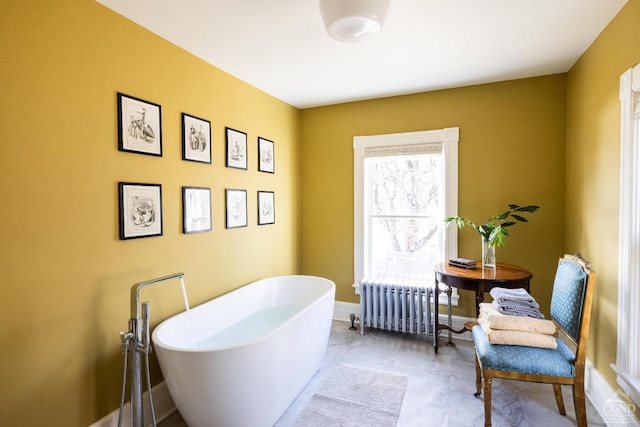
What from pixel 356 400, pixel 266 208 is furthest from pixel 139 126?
pixel 356 400

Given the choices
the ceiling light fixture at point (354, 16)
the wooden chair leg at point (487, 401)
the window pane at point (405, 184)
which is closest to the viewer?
the ceiling light fixture at point (354, 16)

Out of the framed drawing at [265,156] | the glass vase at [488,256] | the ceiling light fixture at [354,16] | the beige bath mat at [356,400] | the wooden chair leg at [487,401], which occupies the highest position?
the ceiling light fixture at [354,16]

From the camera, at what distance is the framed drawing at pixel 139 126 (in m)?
1.94

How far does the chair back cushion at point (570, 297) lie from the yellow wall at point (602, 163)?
319 millimetres

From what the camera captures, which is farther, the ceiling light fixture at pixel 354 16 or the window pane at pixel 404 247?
the window pane at pixel 404 247

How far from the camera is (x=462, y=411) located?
210 centimetres

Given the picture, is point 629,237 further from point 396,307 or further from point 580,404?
point 396,307

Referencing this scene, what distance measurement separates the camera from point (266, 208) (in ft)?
10.9

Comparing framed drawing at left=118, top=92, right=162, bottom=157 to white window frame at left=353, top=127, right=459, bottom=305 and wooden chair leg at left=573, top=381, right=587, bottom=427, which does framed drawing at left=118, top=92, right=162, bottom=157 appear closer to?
white window frame at left=353, top=127, right=459, bottom=305

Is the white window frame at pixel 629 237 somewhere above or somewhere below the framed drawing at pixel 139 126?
below

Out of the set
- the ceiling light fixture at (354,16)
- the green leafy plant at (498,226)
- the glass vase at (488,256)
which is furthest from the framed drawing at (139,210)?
the glass vase at (488,256)

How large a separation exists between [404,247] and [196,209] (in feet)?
7.18

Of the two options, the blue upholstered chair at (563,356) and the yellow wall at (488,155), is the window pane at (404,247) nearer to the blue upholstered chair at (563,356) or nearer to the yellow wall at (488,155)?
the yellow wall at (488,155)

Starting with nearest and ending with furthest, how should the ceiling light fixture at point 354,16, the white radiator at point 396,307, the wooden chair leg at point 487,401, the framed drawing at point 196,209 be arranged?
the ceiling light fixture at point 354,16 → the wooden chair leg at point 487,401 → the framed drawing at point 196,209 → the white radiator at point 396,307
